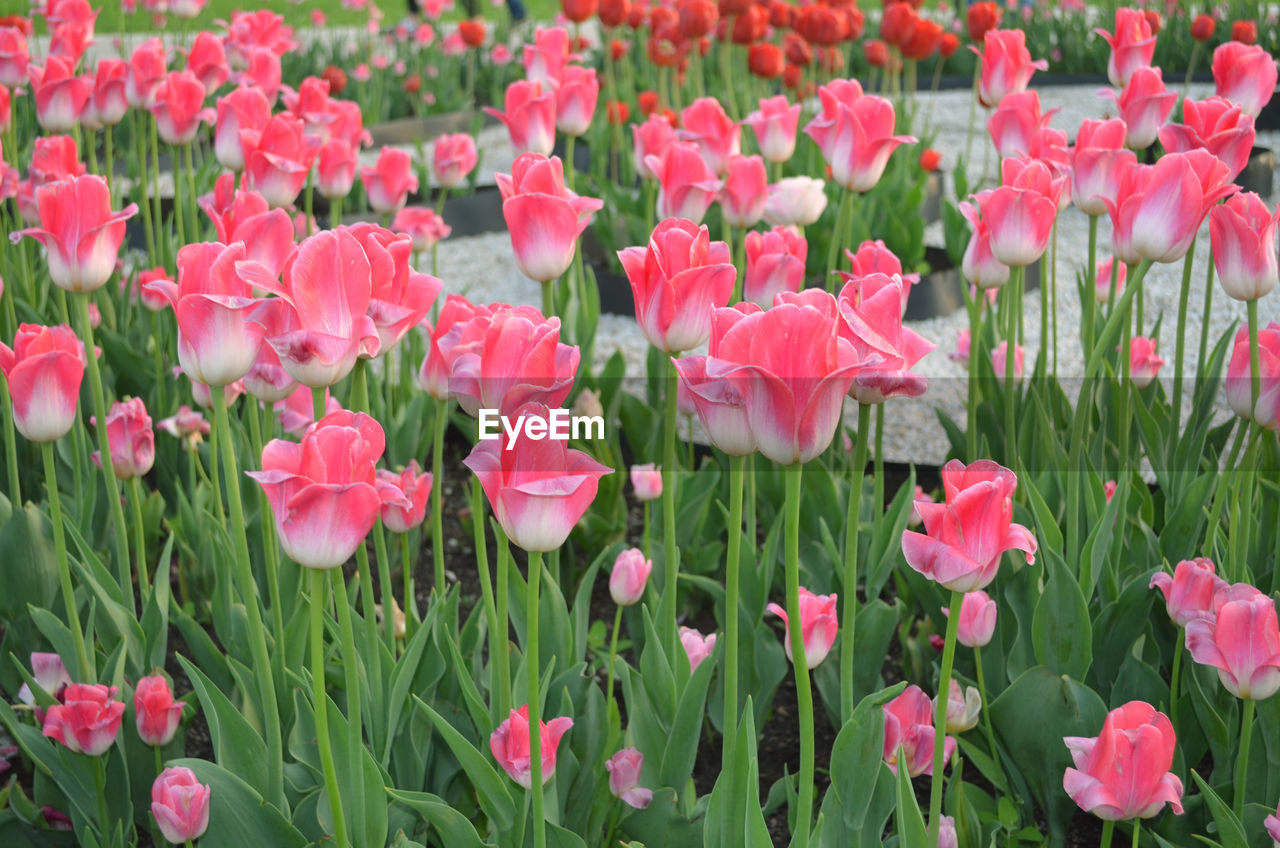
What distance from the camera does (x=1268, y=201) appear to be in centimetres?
499

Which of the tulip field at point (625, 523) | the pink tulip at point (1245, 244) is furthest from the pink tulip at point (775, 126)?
the pink tulip at point (1245, 244)

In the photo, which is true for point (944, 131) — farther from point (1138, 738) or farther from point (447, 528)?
point (1138, 738)

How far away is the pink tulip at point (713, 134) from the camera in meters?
2.26

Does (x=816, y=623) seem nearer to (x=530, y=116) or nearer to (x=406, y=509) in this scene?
(x=406, y=509)

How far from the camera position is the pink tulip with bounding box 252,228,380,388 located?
3.21ft

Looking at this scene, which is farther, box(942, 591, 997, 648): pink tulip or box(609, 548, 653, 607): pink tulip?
box(609, 548, 653, 607): pink tulip

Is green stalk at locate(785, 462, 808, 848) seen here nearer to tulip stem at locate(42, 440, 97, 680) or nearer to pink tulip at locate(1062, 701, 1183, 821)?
pink tulip at locate(1062, 701, 1183, 821)

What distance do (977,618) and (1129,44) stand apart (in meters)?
1.40

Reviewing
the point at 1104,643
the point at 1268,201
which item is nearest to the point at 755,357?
the point at 1104,643

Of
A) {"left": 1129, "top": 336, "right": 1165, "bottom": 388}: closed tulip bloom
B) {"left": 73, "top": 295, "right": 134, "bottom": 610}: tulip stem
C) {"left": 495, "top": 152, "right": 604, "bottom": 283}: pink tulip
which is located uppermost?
{"left": 495, "top": 152, "right": 604, "bottom": 283}: pink tulip

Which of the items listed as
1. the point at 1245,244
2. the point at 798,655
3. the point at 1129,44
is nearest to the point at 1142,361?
the point at 1129,44

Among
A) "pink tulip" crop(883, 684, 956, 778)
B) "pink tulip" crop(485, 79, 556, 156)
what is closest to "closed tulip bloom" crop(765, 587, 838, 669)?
"pink tulip" crop(883, 684, 956, 778)

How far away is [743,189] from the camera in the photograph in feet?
6.97

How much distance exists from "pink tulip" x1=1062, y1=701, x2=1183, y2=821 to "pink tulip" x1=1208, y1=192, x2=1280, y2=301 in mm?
600
